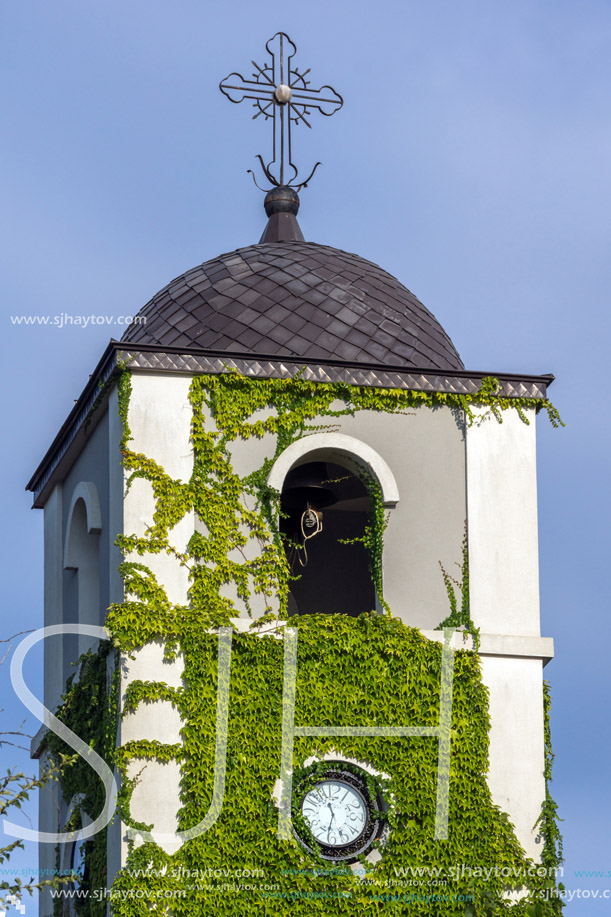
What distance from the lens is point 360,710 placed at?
18.3 m

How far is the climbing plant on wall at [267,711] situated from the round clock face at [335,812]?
25 cm

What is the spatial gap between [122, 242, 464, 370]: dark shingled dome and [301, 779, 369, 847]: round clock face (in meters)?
3.88

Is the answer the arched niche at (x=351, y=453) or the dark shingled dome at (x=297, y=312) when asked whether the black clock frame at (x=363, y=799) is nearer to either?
the arched niche at (x=351, y=453)

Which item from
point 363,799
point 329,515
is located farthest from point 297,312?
point 363,799

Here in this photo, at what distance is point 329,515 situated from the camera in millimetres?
21438

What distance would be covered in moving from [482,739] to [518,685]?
0.65m

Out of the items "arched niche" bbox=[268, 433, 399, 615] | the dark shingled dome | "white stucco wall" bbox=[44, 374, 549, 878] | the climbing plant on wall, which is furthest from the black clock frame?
the dark shingled dome

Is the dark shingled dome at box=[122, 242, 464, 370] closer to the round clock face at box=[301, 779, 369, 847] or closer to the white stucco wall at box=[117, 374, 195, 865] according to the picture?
the white stucco wall at box=[117, 374, 195, 865]

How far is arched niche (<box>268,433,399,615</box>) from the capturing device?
19.1 m

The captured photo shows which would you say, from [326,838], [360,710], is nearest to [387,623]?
[360,710]

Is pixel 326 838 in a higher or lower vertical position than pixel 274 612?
lower

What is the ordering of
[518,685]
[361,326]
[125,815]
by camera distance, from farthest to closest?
1. [361,326]
2. [518,685]
3. [125,815]

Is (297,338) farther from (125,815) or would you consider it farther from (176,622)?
(125,815)

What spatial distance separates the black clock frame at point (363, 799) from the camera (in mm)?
17922
